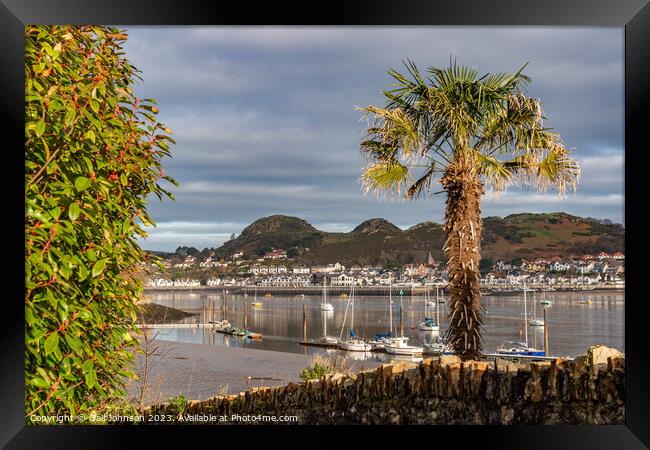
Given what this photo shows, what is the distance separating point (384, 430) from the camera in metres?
3.48

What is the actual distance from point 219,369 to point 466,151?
1914cm

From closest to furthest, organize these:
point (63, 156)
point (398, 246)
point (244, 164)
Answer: point (63, 156), point (244, 164), point (398, 246)

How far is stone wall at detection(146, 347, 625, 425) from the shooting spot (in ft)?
14.6

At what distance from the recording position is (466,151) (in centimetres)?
673

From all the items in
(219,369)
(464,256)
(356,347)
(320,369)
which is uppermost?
(464,256)

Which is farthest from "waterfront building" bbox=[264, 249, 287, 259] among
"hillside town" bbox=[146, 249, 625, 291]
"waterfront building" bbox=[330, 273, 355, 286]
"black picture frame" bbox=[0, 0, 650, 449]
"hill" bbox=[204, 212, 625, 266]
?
"black picture frame" bbox=[0, 0, 650, 449]

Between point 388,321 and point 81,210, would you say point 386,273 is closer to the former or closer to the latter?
point 388,321

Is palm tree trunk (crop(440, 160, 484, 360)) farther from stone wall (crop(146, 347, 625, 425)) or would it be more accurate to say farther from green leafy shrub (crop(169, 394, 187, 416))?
green leafy shrub (crop(169, 394, 187, 416))

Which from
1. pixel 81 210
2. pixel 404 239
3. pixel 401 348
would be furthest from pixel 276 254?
pixel 81 210

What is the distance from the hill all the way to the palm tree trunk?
66.3 feet

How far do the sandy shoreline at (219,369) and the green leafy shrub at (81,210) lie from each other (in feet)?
40.3
